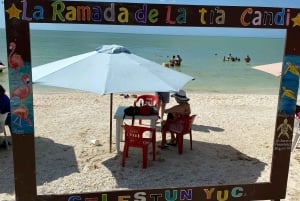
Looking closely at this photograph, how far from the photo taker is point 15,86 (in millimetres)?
3365

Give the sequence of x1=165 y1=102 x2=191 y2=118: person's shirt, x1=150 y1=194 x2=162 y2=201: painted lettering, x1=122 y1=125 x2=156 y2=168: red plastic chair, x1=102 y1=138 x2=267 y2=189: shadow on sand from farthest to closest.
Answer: x1=165 y1=102 x2=191 y2=118: person's shirt, x1=122 y1=125 x2=156 y2=168: red plastic chair, x1=102 y1=138 x2=267 y2=189: shadow on sand, x1=150 y1=194 x2=162 y2=201: painted lettering

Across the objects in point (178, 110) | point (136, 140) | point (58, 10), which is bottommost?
point (136, 140)

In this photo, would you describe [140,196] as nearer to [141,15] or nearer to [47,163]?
[141,15]

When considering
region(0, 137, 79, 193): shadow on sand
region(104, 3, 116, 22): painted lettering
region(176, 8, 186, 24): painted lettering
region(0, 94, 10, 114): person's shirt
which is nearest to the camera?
region(104, 3, 116, 22): painted lettering

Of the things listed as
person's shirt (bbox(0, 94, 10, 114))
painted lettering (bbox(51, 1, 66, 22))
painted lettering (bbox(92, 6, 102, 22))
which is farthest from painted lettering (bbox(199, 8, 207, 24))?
person's shirt (bbox(0, 94, 10, 114))

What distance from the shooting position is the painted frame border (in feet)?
10.7

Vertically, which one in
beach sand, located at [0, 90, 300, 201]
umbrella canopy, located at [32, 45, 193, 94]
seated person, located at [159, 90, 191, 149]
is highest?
umbrella canopy, located at [32, 45, 193, 94]

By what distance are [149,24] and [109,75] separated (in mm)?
1907

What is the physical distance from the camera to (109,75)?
17.1 ft

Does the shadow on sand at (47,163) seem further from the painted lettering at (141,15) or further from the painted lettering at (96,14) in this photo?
the painted lettering at (141,15)

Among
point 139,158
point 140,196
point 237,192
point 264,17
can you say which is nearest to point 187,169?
point 139,158

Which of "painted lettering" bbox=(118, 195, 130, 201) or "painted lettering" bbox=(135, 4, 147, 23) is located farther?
"painted lettering" bbox=(118, 195, 130, 201)

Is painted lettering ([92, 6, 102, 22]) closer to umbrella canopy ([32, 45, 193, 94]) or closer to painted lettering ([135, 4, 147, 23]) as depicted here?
painted lettering ([135, 4, 147, 23])

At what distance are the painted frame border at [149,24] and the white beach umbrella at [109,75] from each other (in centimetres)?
154
